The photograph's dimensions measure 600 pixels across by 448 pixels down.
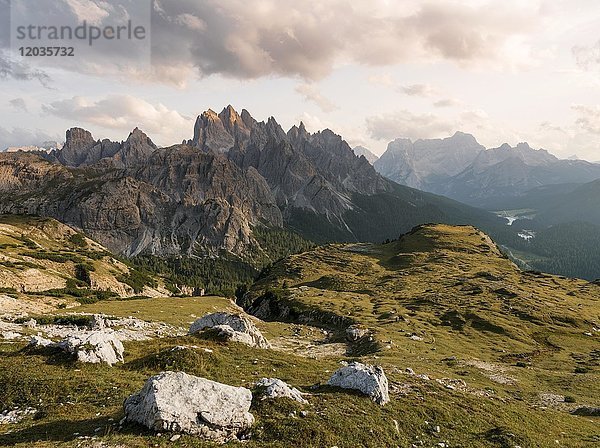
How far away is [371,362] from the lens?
57.9m

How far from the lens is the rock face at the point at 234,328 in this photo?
47.7m

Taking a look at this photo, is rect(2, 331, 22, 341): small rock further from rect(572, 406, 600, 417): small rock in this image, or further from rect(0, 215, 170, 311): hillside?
rect(572, 406, 600, 417): small rock

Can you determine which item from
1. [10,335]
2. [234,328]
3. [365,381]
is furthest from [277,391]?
[10,335]

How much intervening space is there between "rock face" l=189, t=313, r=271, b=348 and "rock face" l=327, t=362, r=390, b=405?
19894mm

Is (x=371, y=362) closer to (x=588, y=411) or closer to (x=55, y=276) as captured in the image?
(x=588, y=411)

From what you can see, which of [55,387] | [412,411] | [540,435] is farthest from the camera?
[540,435]

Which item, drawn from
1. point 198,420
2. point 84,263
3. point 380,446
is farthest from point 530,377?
point 84,263

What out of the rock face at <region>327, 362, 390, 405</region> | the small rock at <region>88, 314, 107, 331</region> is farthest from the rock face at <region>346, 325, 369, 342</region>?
the rock face at <region>327, 362, 390, 405</region>

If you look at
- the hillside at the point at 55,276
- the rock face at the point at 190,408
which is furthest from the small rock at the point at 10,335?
the hillside at the point at 55,276

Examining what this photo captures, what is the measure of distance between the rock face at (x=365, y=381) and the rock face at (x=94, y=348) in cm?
1938

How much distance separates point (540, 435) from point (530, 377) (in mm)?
39794

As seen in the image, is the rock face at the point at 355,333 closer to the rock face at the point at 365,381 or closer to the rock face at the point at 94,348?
the rock face at the point at 365,381

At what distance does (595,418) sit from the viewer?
44.1 meters

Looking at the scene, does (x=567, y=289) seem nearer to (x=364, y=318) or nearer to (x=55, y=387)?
(x=364, y=318)
